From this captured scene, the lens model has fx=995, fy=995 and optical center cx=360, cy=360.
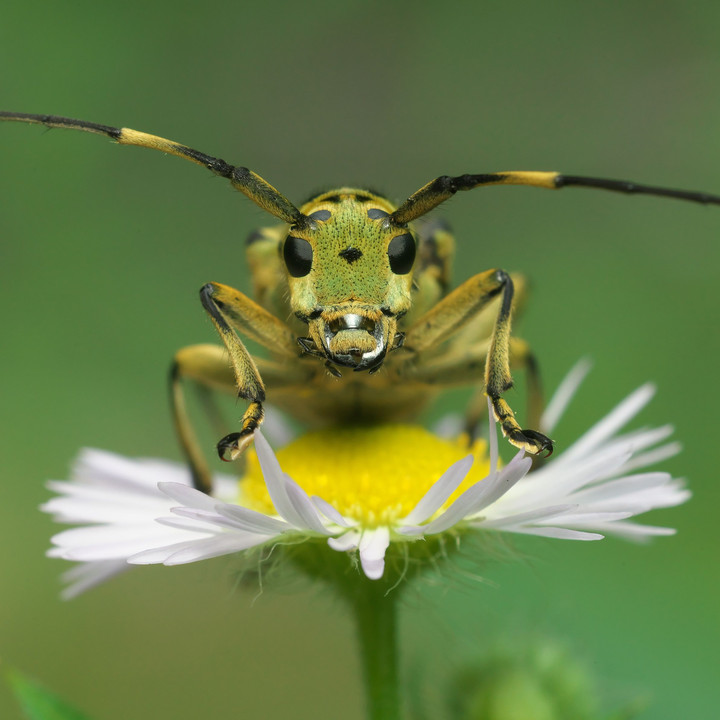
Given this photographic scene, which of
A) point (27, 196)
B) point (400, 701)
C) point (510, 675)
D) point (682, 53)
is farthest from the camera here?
point (682, 53)

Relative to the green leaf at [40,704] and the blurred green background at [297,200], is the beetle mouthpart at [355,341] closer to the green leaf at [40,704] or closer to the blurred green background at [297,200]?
the green leaf at [40,704]

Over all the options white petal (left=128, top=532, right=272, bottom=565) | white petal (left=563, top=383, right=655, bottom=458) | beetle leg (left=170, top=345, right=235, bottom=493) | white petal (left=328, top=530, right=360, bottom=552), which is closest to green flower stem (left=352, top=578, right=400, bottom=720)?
white petal (left=328, top=530, right=360, bottom=552)

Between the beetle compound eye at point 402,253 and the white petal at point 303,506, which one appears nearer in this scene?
the white petal at point 303,506

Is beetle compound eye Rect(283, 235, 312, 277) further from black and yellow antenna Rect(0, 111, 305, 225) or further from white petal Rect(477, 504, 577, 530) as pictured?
white petal Rect(477, 504, 577, 530)

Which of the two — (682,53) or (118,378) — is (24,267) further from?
(682,53)

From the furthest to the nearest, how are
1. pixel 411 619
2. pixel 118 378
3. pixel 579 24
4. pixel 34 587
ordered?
pixel 579 24, pixel 118 378, pixel 34 587, pixel 411 619

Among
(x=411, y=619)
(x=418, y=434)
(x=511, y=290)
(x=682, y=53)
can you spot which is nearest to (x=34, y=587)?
(x=411, y=619)

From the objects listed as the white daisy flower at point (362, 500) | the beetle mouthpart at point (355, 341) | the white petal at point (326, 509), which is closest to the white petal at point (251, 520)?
the white daisy flower at point (362, 500)

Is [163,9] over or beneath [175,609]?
over
